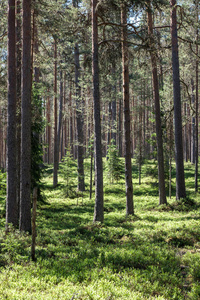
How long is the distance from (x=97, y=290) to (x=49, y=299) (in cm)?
95

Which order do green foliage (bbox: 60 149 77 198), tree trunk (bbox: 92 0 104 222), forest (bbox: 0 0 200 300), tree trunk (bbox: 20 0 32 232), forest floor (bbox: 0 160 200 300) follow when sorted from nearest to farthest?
forest floor (bbox: 0 160 200 300), forest (bbox: 0 0 200 300), tree trunk (bbox: 20 0 32 232), tree trunk (bbox: 92 0 104 222), green foliage (bbox: 60 149 77 198)

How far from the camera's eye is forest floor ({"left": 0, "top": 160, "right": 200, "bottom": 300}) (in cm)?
521

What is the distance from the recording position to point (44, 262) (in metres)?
6.60

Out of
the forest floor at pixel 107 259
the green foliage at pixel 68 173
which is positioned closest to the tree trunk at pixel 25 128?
the forest floor at pixel 107 259

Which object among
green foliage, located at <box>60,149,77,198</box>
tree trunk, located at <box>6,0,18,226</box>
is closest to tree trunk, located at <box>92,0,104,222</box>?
tree trunk, located at <box>6,0,18,226</box>

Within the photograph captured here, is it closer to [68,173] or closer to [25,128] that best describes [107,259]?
[25,128]

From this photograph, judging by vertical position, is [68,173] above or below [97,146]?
below

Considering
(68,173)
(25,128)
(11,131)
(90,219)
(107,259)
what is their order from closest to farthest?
(107,259) → (25,128) → (11,131) → (90,219) → (68,173)

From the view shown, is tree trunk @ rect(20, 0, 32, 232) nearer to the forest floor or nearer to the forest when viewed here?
the forest

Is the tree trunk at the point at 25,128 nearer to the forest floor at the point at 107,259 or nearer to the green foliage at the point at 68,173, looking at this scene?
the forest floor at the point at 107,259

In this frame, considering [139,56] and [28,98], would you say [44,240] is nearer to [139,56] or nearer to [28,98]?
[28,98]

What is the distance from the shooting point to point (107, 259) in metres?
6.77

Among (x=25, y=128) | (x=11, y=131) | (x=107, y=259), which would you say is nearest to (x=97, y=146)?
(x=25, y=128)

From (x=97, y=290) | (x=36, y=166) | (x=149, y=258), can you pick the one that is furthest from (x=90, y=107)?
(x=97, y=290)
